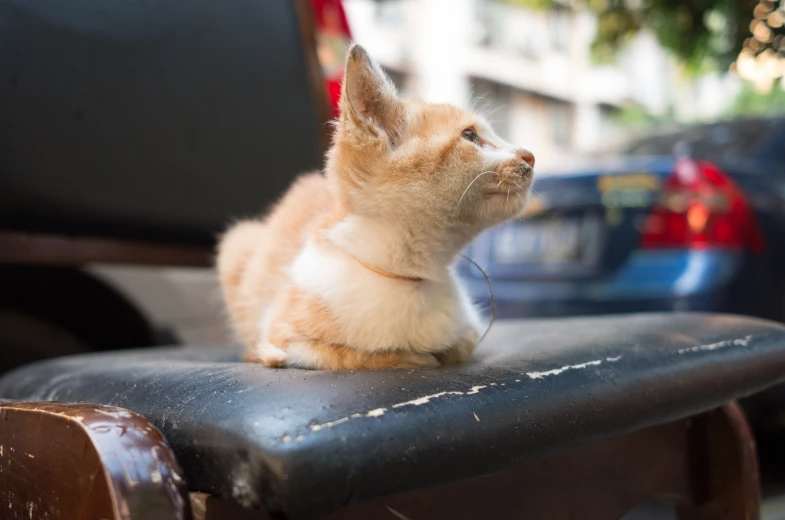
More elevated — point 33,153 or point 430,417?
point 33,153

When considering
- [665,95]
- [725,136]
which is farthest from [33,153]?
[665,95]

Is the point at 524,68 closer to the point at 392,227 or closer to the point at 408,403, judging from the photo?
the point at 392,227

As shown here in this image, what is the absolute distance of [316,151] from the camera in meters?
2.09

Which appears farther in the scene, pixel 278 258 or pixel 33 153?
pixel 33 153

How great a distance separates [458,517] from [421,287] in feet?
1.06

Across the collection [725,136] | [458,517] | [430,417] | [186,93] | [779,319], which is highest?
[186,93]

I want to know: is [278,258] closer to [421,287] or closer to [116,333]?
[421,287]

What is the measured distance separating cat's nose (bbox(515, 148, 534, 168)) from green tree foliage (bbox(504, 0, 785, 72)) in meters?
1.35

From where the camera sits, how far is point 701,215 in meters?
2.44

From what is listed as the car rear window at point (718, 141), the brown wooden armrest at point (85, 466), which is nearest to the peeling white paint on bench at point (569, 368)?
the brown wooden armrest at point (85, 466)

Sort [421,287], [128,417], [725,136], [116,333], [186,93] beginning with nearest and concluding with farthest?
1. [128,417]
2. [421,287]
3. [186,93]
4. [116,333]
5. [725,136]

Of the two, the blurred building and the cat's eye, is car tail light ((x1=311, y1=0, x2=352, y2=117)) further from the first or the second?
the blurred building

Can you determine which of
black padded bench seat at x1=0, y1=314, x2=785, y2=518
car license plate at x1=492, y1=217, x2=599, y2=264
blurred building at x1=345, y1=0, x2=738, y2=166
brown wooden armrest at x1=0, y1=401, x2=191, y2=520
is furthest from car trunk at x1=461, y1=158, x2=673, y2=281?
blurred building at x1=345, y1=0, x2=738, y2=166

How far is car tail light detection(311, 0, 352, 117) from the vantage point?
2.09 metres
